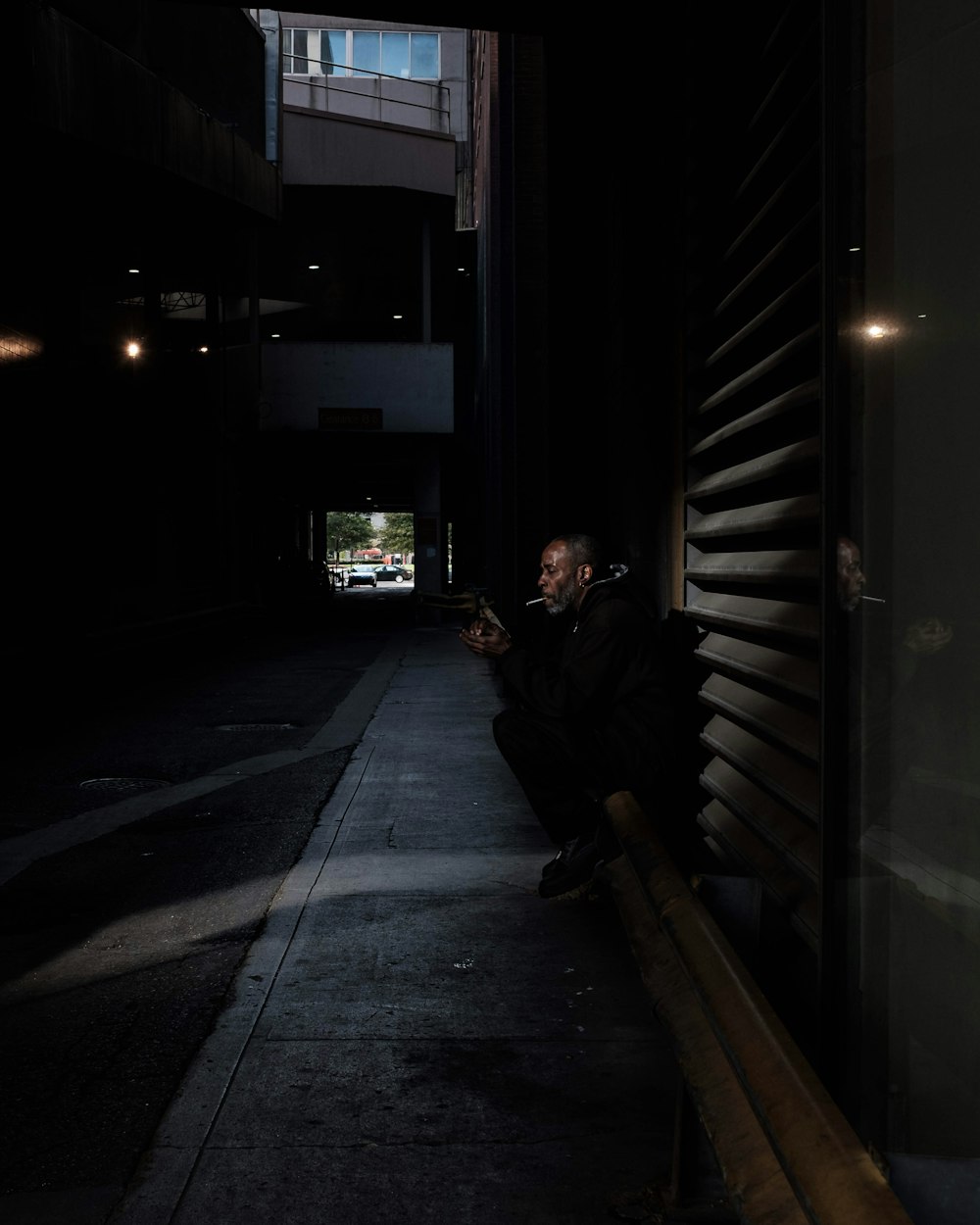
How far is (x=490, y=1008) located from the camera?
170 inches

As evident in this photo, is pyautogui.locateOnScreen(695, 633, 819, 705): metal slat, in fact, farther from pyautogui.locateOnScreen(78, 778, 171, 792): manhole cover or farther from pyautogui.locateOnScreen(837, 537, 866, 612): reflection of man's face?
pyautogui.locateOnScreen(78, 778, 171, 792): manhole cover

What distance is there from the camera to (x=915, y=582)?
203 centimetres

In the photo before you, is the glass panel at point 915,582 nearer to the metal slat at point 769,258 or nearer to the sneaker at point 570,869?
the metal slat at point 769,258

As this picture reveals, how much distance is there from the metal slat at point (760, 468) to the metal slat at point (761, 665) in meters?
0.50

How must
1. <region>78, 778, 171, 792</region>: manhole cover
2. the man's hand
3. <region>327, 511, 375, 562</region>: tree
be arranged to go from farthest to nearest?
<region>327, 511, 375, 562</region>: tree < <region>78, 778, 171, 792</region>: manhole cover < the man's hand

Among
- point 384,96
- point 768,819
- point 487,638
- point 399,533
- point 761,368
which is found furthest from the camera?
point 399,533

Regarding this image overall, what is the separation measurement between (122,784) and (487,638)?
4.98m

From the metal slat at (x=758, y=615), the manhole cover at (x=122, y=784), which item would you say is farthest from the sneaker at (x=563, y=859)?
the manhole cover at (x=122, y=784)

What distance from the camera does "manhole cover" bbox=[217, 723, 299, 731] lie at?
40.6 ft

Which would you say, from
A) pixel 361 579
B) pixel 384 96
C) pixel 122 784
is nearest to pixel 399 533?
pixel 361 579

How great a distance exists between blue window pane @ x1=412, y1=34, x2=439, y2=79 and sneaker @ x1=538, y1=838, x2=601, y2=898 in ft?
171

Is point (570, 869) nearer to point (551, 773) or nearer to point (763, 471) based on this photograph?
point (551, 773)

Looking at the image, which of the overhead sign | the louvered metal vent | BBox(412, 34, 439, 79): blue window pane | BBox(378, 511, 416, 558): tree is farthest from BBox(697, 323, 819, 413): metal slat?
BBox(378, 511, 416, 558): tree

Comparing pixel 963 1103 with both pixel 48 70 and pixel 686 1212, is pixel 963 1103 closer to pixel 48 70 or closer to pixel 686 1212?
pixel 686 1212
